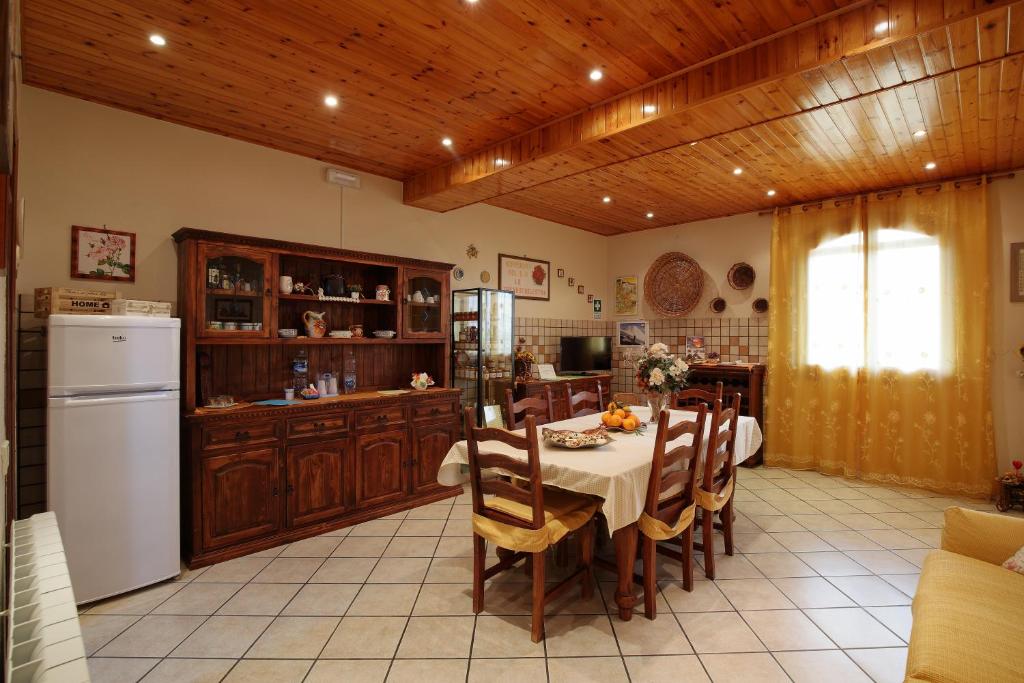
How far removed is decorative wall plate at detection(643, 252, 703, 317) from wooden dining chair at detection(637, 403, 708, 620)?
3360mm

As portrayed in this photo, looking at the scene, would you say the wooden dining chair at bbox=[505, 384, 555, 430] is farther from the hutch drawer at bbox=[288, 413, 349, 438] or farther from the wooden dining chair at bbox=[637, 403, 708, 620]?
the hutch drawer at bbox=[288, 413, 349, 438]

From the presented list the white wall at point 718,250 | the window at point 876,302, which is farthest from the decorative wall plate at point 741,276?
the window at point 876,302

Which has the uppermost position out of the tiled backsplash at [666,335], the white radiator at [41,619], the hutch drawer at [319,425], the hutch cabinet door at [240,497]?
the tiled backsplash at [666,335]

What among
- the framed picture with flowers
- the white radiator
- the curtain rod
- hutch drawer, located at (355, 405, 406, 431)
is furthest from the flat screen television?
the white radiator

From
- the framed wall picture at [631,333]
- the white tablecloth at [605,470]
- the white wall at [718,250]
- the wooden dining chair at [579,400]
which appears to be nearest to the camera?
the white tablecloth at [605,470]

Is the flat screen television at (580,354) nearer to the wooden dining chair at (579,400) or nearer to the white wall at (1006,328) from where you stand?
the wooden dining chair at (579,400)

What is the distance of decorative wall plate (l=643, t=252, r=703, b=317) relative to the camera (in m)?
→ 5.67

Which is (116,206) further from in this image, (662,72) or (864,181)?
(864,181)

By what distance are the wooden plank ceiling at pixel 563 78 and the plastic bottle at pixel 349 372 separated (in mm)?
1546

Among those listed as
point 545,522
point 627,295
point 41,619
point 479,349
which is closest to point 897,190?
point 627,295

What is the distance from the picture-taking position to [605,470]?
7.07 ft

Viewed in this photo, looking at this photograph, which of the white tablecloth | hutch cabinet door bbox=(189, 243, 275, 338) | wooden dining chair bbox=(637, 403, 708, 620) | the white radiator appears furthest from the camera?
hutch cabinet door bbox=(189, 243, 275, 338)

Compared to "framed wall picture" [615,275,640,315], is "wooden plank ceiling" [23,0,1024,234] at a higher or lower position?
higher

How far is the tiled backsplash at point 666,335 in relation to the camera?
527cm
